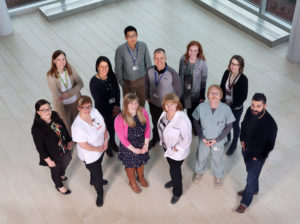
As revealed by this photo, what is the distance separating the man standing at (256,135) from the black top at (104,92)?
1.58m

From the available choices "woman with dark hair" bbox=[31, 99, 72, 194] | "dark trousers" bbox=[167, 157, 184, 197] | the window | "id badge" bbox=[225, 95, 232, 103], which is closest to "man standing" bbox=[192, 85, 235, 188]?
"dark trousers" bbox=[167, 157, 184, 197]

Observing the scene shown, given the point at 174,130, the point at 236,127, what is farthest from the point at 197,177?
the point at 174,130

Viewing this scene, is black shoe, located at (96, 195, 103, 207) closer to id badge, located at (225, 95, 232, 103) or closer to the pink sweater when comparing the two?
the pink sweater

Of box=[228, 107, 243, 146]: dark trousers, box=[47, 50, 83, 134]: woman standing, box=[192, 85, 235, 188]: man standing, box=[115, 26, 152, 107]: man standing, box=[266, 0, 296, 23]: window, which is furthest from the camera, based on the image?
box=[266, 0, 296, 23]: window

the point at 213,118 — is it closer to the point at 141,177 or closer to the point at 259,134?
the point at 259,134

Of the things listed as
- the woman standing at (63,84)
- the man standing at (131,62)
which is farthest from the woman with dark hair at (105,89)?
the man standing at (131,62)

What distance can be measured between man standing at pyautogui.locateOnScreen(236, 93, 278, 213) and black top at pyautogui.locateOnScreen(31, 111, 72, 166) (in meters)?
1.98

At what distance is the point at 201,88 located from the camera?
498 cm

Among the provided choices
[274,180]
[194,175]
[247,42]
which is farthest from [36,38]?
[274,180]

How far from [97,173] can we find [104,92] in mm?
941

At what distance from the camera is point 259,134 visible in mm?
3939

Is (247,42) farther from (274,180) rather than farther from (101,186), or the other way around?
(101,186)

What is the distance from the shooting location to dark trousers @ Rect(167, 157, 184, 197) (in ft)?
14.1

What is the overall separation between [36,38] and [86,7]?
4.81ft
